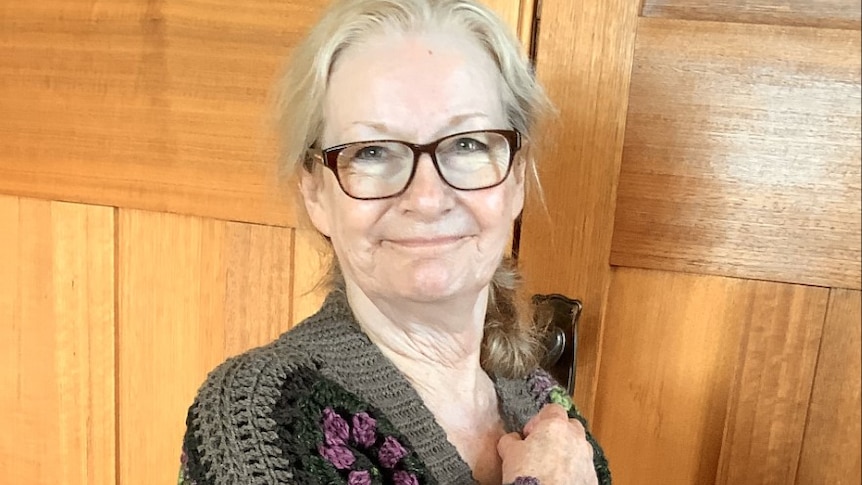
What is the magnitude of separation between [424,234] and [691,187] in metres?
0.27

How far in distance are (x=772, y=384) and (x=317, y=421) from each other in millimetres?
399

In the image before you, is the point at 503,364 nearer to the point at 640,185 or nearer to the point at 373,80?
the point at 640,185

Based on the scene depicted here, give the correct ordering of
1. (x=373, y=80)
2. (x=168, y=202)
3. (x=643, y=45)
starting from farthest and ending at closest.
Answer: (x=168, y=202) < (x=643, y=45) < (x=373, y=80)

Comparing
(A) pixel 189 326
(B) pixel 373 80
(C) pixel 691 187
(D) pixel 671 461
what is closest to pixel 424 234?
(B) pixel 373 80

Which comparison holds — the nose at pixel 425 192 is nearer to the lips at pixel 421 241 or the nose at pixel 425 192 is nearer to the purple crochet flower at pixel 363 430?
the lips at pixel 421 241

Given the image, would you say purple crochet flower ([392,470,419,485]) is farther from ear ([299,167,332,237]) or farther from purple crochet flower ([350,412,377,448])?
ear ([299,167,332,237])

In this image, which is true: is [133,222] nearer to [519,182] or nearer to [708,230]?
[519,182]

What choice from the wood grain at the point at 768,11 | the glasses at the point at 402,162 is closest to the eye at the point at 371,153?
the glasses at the point at 402,162

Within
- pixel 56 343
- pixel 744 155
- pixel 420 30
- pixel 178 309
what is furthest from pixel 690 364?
pixel 56 343

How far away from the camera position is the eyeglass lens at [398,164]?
723 millimetres

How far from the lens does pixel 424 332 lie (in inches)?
31.7

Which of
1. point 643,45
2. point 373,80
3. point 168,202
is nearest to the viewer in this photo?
point 373,80

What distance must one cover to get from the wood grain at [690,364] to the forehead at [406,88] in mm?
278

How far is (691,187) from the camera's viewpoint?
2.55 feet
